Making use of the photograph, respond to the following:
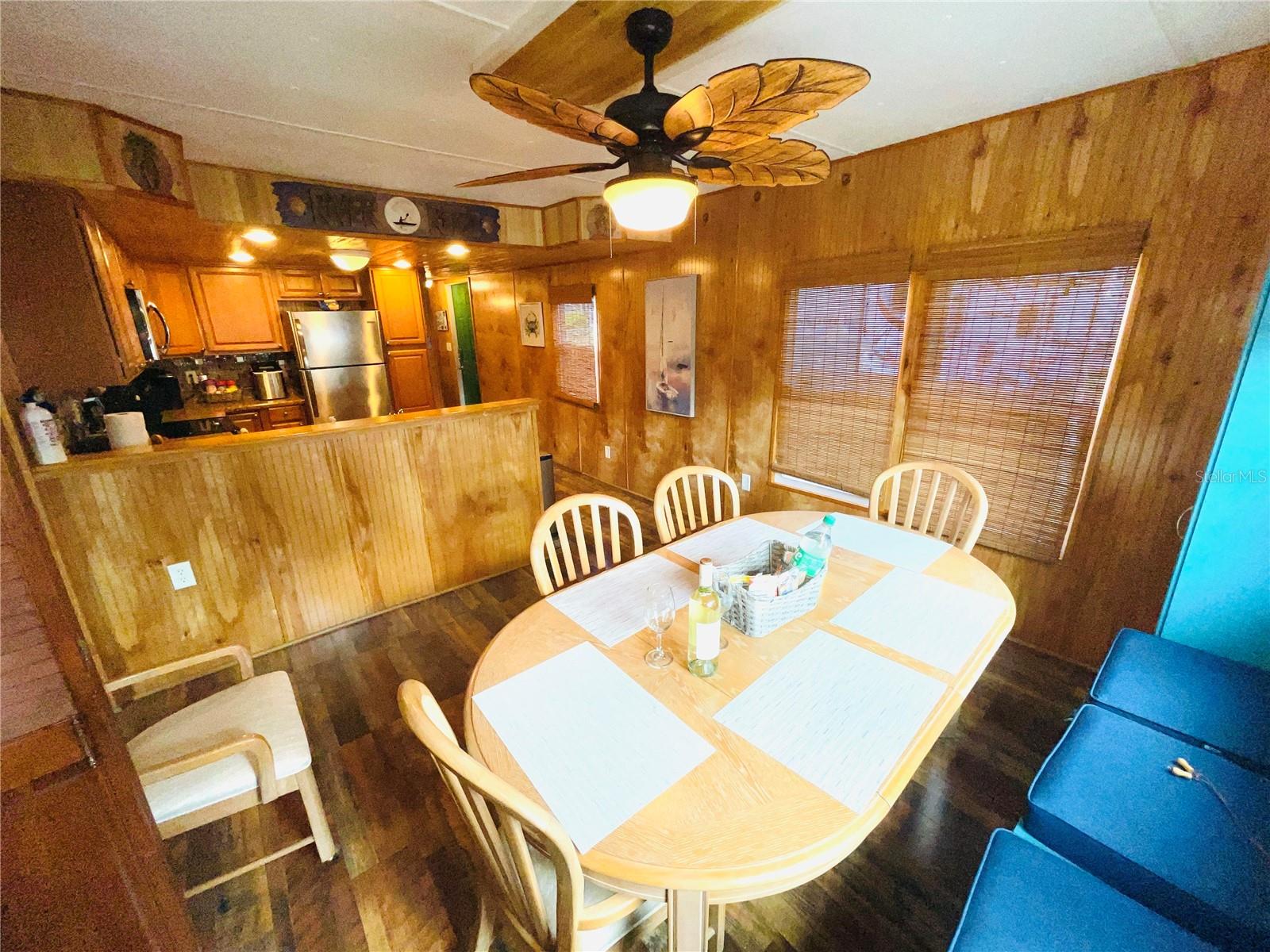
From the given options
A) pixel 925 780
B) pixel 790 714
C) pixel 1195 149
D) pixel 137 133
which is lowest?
pixel 925 780

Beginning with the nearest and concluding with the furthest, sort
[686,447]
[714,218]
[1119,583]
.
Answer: [1119,583] → [714,218] → [686,447]

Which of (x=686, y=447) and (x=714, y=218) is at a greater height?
(x=714, y=218)

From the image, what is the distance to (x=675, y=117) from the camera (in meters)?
1.00

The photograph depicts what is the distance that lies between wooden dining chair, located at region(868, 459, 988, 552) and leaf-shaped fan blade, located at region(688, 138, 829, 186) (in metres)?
1.22

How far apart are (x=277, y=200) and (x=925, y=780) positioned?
13.4ft

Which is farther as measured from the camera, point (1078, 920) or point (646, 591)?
point (646, 591)

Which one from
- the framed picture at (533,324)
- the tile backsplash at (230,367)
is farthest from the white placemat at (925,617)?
the tile backsplash at (230,367)

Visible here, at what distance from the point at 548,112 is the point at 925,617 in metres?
1.58

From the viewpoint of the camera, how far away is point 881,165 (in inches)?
95.4

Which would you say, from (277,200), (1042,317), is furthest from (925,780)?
(277,200)

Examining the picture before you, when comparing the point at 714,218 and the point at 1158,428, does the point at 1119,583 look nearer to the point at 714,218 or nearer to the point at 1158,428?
the point at 1158,428

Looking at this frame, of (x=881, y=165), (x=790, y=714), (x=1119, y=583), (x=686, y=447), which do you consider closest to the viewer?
(x=790, y=714)

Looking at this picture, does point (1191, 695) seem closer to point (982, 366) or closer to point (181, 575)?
point (982, 366)

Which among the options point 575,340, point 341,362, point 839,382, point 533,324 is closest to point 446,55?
point 839,382
